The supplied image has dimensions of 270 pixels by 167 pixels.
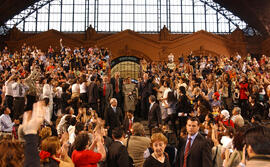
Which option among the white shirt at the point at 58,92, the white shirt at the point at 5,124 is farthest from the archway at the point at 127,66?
the white shirt at the point at 5,124

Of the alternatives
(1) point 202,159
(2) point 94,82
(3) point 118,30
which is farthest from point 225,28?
(1) point 202,159

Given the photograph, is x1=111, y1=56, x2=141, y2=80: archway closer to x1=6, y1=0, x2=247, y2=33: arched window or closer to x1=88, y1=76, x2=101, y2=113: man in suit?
x1=6, y1=0, x2=247, y2=33: arched window

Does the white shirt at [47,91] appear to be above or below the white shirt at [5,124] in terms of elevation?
above

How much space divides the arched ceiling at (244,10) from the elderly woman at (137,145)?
24092 millimetres

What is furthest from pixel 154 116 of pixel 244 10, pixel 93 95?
pixel 244 10

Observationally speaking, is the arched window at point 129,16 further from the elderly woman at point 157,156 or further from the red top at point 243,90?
the elderly woman at point 157,156

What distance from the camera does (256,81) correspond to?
13.8m

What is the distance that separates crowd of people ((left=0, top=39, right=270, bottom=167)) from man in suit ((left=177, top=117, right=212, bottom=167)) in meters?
0.02

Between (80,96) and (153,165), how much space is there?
25.7 ft

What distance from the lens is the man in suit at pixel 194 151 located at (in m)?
4.49

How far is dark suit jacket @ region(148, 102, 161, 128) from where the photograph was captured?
9.41m

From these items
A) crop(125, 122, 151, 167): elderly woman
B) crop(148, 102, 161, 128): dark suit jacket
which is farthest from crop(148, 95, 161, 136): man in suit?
crop(125, 122, 151, 167): elderly woman

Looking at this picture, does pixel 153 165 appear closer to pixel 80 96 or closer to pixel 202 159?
pixel 202 159

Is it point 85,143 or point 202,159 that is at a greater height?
point 85,143
